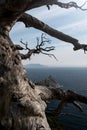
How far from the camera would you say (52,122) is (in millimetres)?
38344

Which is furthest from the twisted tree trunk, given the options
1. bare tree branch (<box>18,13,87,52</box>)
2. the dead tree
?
bare tree branch (<box>18,13,87,52</box>)

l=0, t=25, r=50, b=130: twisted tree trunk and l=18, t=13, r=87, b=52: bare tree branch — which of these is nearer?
l=0, t=25, r=50, b=130: twisted tree trunk

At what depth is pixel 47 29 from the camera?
41.6 ft

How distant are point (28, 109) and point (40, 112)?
0.36 meters

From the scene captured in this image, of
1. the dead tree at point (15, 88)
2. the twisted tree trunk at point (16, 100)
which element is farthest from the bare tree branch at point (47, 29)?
the twisted tree trunk at point (16, 100)

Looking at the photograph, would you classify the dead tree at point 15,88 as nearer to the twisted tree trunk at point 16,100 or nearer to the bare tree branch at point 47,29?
the twisted tree trunk at point 16,100

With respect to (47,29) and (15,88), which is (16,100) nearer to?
(15,88)

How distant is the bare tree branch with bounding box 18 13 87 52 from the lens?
470 inches

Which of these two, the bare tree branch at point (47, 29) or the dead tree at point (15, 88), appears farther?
the bare tree branch at point (47, 29)

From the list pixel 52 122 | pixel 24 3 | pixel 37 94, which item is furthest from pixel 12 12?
pixel 52 122

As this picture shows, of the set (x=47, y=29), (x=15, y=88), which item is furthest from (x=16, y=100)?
(x=47, y=29)

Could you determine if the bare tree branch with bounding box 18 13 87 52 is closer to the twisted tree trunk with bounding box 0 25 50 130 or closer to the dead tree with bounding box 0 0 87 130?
the dead tree with bounding box 0 0 87 130

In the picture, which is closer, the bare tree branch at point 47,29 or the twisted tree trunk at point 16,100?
the twisted tree trunk at point 16,100

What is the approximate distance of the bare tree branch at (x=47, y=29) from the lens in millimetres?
11948
